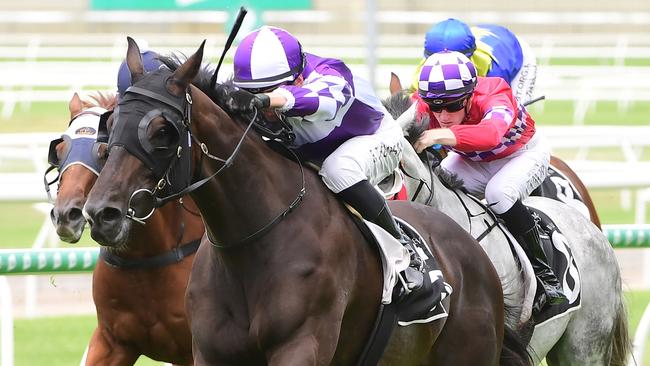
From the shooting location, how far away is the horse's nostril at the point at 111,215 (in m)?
3.75

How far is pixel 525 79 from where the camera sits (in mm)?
7414

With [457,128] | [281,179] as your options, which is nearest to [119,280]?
[281,179]

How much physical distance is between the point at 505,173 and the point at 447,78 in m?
0.65

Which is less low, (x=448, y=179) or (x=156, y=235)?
(x=156, y=235)

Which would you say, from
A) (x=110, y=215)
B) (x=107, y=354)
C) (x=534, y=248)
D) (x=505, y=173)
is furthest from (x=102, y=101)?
(x=534, y=248)

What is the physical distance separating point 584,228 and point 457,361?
1429mm

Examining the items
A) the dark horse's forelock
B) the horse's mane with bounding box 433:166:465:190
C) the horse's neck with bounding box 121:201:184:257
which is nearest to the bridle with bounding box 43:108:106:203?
the horse's neck with bounding box 121:201:184:257

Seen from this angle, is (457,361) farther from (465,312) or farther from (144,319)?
(144,319)

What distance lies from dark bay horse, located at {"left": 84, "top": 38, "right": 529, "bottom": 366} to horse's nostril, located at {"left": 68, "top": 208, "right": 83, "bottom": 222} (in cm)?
50

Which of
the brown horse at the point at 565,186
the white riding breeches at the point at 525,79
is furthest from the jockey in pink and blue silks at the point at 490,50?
the brown horse at the point at 565,186

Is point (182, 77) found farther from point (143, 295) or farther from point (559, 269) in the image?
point (559, 269)

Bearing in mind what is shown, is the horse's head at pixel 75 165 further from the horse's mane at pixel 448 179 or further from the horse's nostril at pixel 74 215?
the horse's mane at pixel 448 179

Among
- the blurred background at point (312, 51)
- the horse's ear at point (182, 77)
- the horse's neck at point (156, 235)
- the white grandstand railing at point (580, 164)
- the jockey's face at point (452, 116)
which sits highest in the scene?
the horse's ear at point (182, 77)

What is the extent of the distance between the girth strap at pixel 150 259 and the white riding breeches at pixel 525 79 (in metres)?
2.75
